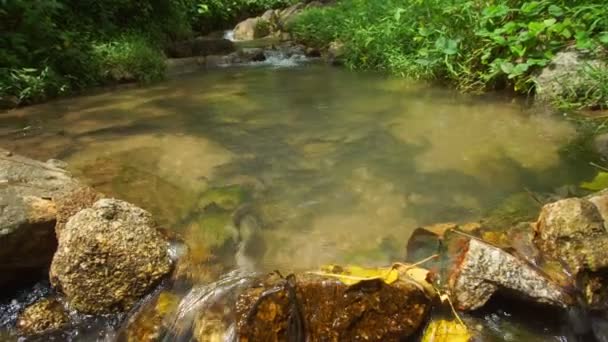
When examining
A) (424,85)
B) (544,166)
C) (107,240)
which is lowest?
(424,85)

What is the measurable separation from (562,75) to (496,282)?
3495 millimetres

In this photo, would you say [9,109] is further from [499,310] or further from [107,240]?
[499,310]

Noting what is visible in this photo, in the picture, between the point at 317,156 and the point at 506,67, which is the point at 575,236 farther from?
the point at 506,67

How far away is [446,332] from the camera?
2029 millimetres

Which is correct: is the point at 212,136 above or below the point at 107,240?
below

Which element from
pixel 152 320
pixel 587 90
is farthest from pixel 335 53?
pixel 152 320

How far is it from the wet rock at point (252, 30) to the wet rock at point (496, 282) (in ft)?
43.7

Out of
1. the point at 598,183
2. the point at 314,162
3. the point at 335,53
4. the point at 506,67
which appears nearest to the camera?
the point at 598,183

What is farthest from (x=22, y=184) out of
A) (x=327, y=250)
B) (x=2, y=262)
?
(x=327, y=250)

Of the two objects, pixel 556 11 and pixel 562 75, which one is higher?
pixel 556 11

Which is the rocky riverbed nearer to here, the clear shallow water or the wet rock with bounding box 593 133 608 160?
the clear shallow water

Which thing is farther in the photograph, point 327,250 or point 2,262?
point 327,250

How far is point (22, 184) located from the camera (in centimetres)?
270

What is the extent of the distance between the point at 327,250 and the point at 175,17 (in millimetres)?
9263
